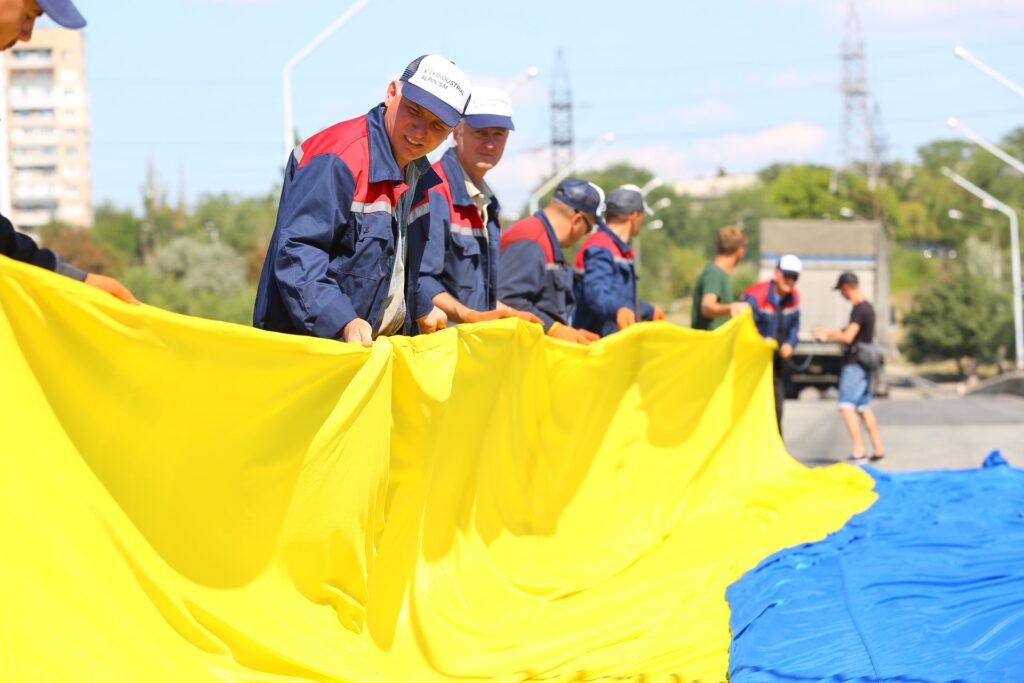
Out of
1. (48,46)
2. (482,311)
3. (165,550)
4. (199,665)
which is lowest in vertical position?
(199,665)

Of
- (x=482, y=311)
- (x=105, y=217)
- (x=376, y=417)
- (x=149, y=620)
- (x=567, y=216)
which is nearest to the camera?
(x=149, y=620)

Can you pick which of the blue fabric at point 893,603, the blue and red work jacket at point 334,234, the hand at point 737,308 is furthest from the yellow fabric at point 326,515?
the hand at point 737,308

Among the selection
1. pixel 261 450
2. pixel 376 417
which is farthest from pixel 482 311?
pixel 261 450

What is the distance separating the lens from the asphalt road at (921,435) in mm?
14156

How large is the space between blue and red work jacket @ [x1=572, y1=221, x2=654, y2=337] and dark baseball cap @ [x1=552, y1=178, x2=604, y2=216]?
774mm

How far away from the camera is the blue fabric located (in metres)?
5.01

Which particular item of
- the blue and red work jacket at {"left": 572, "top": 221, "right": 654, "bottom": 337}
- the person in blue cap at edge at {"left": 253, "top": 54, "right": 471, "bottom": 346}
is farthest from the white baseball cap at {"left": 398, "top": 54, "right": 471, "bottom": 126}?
the blue and red work jacket at {"left": 572, "top": 221, "right": 654, "bottom": 337}

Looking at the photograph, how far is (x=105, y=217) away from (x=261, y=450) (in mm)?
126155

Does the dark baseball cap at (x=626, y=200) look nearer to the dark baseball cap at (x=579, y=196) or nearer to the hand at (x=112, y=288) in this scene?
the dark baseball cap at (x=579, y=196)

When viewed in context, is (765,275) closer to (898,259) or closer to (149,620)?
(149,620)

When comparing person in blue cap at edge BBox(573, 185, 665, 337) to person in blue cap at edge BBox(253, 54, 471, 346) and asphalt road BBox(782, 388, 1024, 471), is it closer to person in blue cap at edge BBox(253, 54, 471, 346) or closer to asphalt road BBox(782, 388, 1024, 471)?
person in blue cap at edge BBox(253, 54, 471, 346)

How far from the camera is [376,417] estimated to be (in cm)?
519

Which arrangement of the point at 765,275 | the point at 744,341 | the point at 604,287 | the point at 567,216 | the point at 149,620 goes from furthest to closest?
1. the point at 765,275
2. the point at 744,341
3. the point at 604,287
4. the point at 567,216
5. the point at 149,620

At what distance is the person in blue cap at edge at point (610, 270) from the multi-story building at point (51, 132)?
123 metres
